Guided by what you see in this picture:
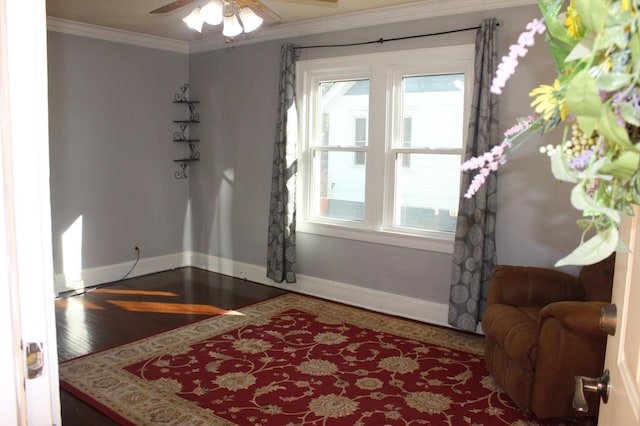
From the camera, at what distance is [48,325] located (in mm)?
1047

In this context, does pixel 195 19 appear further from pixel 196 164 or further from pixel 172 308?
pixel 196 164

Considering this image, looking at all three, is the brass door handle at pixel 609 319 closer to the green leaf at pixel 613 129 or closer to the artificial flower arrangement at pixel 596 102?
the artificial flower arrangement at pixel 596 102

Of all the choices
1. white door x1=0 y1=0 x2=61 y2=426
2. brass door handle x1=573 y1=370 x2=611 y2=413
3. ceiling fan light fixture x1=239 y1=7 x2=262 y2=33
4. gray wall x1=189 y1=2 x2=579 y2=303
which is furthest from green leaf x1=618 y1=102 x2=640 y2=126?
gray wall x1=189 y1=2 x2=579 y2=303

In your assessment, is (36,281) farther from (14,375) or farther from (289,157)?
(289,157)

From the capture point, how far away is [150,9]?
4.75 metres

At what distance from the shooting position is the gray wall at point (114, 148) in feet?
17.6

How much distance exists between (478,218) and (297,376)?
1804 mm

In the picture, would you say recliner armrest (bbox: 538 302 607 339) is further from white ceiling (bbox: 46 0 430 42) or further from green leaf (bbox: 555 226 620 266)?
white ceiling (bbox: 46 0 430 42)

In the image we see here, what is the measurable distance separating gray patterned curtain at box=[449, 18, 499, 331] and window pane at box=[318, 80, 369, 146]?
3.89 ft

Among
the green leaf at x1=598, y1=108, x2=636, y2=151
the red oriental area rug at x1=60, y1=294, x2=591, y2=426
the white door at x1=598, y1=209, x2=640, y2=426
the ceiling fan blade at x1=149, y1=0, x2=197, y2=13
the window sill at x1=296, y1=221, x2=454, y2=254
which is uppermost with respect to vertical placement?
the ceiling fan blade at x1=149, y1=0, x2=197, y2=13

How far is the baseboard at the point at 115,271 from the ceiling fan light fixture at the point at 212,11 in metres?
3.31

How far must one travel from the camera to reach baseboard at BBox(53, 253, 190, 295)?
5480 mm

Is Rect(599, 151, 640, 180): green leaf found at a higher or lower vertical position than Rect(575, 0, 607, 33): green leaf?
lower

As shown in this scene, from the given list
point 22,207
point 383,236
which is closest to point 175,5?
point 383,236
